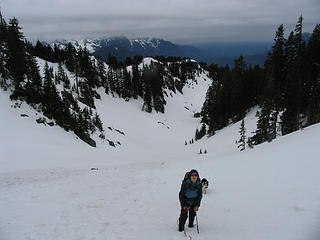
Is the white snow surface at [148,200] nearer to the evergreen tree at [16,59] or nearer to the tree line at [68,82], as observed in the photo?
the tree line at [68,82]

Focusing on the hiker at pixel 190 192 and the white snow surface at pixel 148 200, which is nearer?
the hiker at pixel 190 192

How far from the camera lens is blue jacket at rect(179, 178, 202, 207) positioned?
6.39m

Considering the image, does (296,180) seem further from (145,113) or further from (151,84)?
(151,84)

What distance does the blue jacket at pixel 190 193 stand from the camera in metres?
6.39

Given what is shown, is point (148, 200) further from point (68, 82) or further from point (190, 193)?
point (68, 82)

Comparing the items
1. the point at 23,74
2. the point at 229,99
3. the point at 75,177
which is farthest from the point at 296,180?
the point at 229,99

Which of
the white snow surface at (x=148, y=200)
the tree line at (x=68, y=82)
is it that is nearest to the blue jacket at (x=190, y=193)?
the white snow surface at (x=148, y=200)

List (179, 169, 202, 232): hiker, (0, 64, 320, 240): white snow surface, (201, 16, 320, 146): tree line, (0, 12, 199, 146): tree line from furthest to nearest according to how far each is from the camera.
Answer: (0, 12, 199, 146): tree line, (201, 16, 320, 146): tree line, (0, 64, 320, 240): white snow surface, (179, 169, 202, 232): hiker

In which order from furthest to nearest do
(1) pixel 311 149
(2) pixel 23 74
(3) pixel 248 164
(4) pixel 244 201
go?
(2) pixel 23 74
(3) pixel 248 164
(1) pixel 311 149
(4) pixel 244 201

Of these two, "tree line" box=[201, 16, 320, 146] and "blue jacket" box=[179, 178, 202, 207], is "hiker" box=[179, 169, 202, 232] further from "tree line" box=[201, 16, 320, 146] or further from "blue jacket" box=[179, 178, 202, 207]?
"tree line" box=[201, 16, 320, 146]

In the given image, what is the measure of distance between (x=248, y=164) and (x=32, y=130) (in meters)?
24.6

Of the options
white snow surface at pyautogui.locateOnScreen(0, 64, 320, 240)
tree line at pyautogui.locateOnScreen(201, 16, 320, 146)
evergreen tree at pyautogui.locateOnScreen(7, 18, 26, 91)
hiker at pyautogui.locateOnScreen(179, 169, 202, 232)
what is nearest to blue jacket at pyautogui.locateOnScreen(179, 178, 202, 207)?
hiker at pyautogui.locateOnScreen(179, 169, 202, 232)

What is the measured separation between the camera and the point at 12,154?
18250mm

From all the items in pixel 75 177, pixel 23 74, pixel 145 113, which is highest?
pixel 23 74
